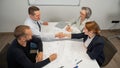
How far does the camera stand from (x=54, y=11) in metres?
3.37

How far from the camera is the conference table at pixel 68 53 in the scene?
154cm

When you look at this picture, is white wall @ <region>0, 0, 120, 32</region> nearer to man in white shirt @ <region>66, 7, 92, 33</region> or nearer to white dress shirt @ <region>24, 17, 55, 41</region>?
man in white shirt @ <region>66, 7, 92, 33</region>

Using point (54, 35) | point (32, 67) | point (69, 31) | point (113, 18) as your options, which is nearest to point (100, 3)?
point (113, 18)

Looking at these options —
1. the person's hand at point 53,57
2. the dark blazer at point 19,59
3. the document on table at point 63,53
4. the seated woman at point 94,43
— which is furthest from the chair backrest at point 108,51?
the dark blazer at point 19,59

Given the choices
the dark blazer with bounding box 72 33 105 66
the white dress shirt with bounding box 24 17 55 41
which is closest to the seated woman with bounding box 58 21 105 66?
the dark blazer with bounding box 72 33 105 66

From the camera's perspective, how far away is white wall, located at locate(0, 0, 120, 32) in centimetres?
327

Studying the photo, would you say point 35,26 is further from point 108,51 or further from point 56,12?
point 56,12

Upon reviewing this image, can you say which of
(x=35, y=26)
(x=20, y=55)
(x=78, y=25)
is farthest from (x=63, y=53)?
(x=78, y=25)

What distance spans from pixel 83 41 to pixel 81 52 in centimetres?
28

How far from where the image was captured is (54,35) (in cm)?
202

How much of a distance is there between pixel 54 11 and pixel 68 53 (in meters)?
1.83

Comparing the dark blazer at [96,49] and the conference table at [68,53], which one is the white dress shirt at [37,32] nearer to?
the conference table at [68,53]

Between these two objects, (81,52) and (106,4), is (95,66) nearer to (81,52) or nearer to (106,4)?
(81,52)

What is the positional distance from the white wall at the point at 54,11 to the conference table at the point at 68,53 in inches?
59.4
